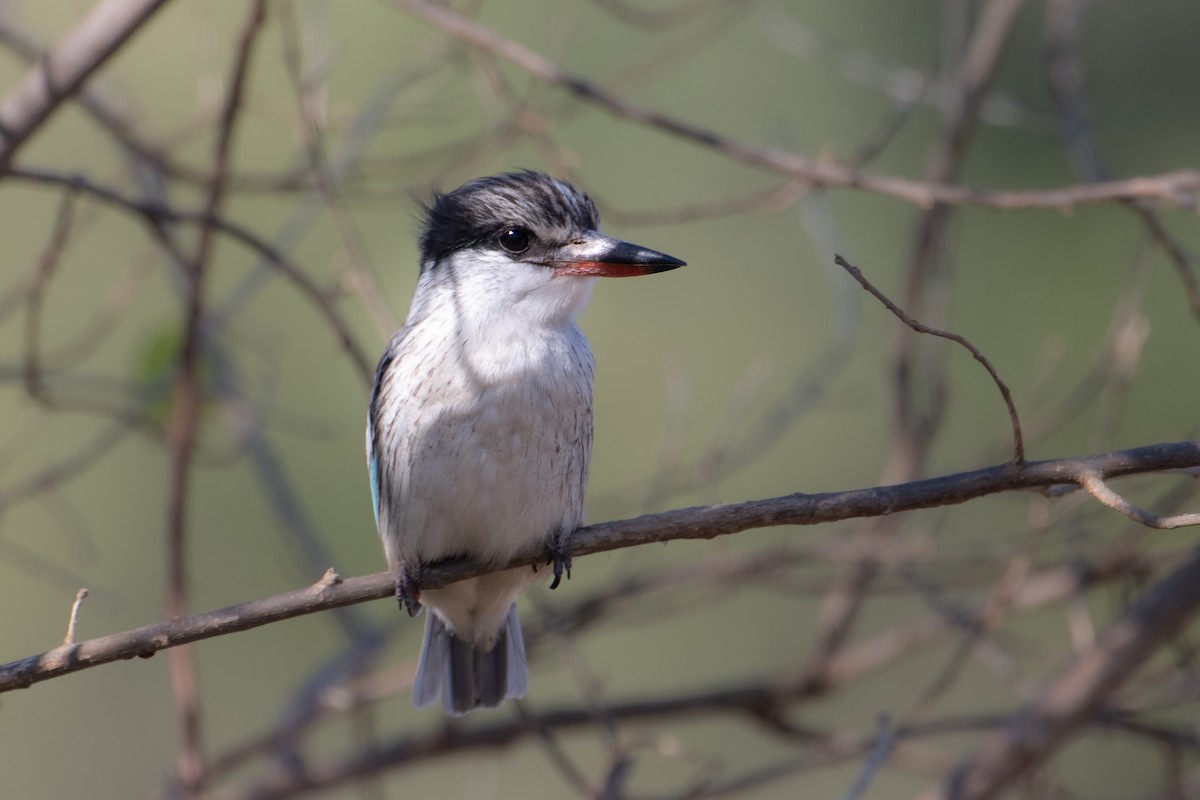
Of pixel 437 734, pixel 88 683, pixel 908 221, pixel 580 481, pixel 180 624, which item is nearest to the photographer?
pixel 180 624

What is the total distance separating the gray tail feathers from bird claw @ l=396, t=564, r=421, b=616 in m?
0.38

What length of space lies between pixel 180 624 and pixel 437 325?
42.2 inches

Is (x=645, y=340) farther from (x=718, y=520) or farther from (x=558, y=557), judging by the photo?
(x=718, y=520)

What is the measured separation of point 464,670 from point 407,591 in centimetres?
71

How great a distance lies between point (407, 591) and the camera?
283 cm

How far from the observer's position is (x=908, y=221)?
19.6 feet

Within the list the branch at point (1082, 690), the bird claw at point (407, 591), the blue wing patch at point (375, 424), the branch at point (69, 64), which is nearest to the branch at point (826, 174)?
the branch at point (69, 64)

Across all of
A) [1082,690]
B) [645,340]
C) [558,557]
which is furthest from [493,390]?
[645,340]

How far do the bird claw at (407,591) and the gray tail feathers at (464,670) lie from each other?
0.38 metres

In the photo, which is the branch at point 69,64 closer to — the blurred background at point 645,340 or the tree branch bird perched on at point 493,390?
the tree branch bird perched on at point 493,390

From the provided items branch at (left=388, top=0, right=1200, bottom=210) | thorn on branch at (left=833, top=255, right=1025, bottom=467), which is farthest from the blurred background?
thorn on branch at (left=833, top=255, right=1025, bottom=467)

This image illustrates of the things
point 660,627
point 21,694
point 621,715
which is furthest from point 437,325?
point 21,694

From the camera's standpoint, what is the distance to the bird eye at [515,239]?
3186 millimetres

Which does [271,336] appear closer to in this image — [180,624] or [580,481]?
[580,481]
